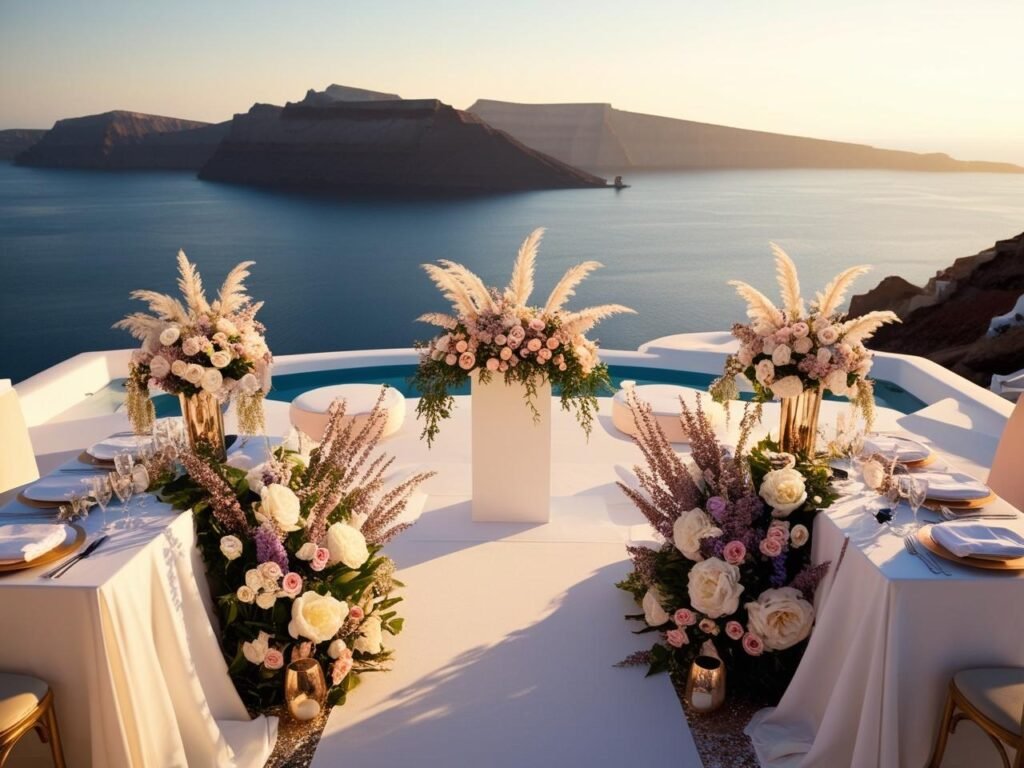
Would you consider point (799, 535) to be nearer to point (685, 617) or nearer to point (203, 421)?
point (685, 617)

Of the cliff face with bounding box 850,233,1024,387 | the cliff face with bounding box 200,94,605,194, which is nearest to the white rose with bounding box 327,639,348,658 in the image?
the cliff face with bounding box 850,233,1024,387

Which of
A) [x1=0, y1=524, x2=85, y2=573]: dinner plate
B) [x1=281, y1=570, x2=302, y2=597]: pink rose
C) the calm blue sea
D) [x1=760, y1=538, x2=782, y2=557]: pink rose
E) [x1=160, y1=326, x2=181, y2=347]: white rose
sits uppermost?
[x1=160, y1=326, x2=181, y2=347]: white rose

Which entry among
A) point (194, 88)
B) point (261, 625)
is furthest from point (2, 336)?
point (261, 625)

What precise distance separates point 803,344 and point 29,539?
251 cm

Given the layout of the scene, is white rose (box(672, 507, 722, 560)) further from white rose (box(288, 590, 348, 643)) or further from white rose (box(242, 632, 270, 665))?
white rose (box(242, 632, 270, 665))

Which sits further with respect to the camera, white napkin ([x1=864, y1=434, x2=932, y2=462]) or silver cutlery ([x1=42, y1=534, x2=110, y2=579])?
white napkin ([x1=864, y1=434, x2=932, y2=462])

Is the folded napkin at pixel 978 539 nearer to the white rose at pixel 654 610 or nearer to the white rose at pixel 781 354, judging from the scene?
the white rose at pixel 781 354

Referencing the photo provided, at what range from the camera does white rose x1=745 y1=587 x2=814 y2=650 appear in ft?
8.34

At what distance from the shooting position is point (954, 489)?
2625 millimetres

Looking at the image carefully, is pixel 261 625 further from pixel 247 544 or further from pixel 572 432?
pixel 572 432

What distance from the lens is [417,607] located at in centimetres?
329

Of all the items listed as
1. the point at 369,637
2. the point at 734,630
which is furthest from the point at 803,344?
the point at 369,637

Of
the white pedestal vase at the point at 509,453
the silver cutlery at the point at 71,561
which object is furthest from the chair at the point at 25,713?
the white pedestal vase at the point at 509,453

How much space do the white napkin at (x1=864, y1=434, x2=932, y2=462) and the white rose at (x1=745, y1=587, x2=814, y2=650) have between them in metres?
0.68
